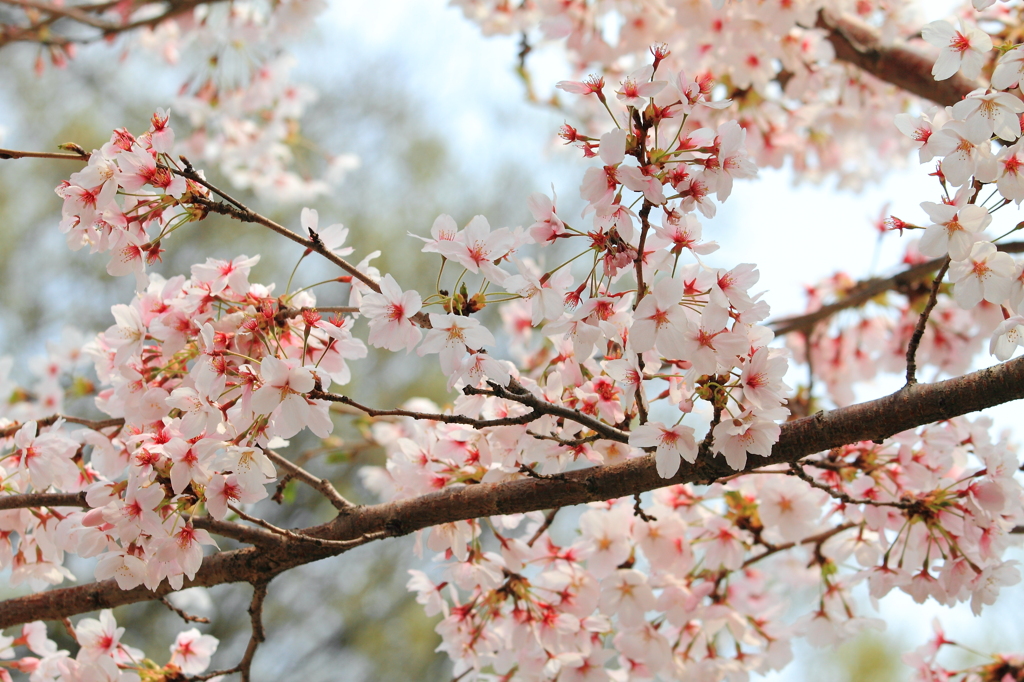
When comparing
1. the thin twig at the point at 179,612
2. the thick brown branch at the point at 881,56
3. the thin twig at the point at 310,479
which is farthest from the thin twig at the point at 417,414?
the thick brown branch at the point at 881,56

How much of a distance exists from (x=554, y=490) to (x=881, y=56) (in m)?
1.68

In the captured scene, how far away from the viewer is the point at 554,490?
3.60 ft

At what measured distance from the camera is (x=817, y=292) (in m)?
2.58

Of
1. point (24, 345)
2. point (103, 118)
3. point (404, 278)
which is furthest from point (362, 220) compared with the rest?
point (24, 345)

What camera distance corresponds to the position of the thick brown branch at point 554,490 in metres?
0.99

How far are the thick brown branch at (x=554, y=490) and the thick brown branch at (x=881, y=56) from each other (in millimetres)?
1211

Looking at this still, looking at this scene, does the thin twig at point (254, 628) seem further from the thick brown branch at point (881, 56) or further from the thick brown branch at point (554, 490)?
the thick brown branch at point (881, 56)

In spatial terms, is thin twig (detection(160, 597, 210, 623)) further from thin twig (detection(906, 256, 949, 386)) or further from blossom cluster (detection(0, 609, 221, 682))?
thin twig (detection(906, 256, 949, 386))

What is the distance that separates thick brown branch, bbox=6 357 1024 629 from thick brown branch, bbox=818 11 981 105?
3.97 feet

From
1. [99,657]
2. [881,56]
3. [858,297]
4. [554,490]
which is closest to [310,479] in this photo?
[554,490]

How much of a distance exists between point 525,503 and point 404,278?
510 centimetres

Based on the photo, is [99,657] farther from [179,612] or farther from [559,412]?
[559,412]

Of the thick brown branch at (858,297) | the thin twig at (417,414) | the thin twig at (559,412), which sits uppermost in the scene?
the thick brown branch at (858,297)

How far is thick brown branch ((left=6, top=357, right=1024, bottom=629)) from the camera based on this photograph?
0.99m
